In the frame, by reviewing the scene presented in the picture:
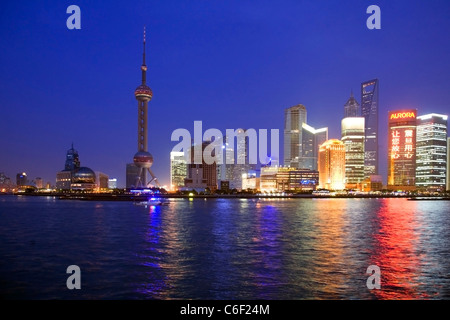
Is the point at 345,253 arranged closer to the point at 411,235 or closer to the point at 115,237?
the point at 411,235

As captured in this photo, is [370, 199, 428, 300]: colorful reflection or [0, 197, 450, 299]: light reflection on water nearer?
[370, 199, 428, 300]: colorful reflection

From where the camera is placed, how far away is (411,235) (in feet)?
165

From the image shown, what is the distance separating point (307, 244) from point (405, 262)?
11.3 metres

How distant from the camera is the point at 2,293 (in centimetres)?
2206

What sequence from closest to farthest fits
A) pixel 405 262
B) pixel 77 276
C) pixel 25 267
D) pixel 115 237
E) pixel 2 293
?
pixel 2 293, pixel 77 276, pixel 25 267, pixel 405 262, pixel 115 237

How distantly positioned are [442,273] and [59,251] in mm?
35098

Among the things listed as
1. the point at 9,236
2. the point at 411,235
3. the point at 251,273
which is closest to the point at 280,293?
the point at 251,273

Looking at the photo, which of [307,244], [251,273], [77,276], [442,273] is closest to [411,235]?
[307,244]

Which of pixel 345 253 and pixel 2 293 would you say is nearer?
pixel 2 293

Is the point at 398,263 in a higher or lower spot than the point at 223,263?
lower

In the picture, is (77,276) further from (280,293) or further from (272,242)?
(272,242)

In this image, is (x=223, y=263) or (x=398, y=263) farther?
(x=398, y=263)

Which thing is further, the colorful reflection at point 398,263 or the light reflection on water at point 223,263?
the light reflection on water at point 223,263

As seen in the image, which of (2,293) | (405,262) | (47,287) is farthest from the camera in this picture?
(405,262)
